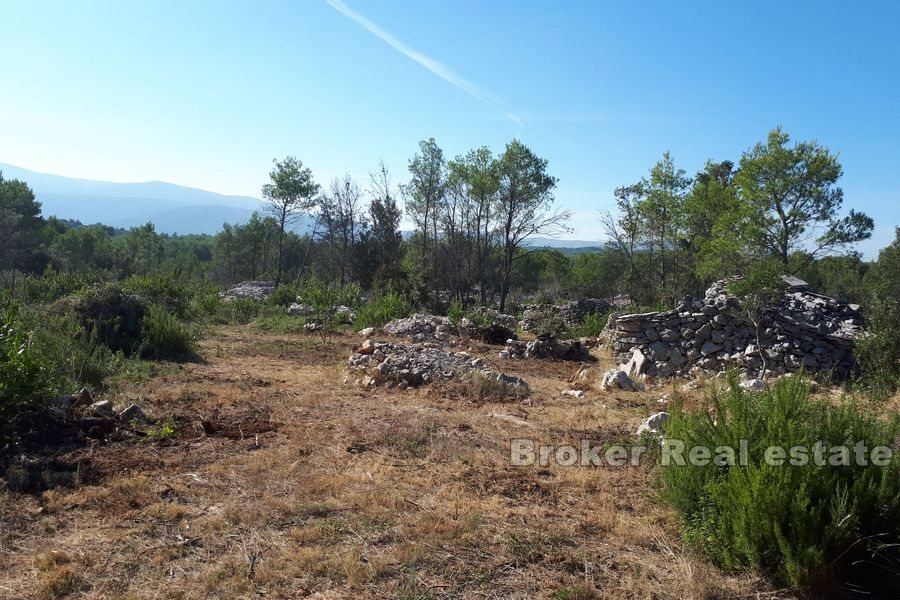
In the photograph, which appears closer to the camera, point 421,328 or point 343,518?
point 343,518

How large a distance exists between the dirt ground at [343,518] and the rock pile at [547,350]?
5.62 m

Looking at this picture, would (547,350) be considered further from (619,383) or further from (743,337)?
(743,337)

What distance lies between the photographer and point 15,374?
4.68m

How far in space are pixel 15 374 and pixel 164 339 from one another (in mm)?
5535

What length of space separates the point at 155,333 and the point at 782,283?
10.9m

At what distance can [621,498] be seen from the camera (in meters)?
4.31

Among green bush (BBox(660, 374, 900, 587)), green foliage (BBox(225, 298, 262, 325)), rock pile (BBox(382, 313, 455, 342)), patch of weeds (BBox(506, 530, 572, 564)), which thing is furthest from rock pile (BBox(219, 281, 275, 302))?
green bush (BBox(660, 374, 900, 587))

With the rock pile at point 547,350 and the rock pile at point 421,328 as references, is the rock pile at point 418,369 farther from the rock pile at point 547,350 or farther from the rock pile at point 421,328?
the rock pile at point 421,328

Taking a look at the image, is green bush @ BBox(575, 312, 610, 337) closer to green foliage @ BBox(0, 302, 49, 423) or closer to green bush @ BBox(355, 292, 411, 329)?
green bush @ BBox(355, 292, 411, 329)

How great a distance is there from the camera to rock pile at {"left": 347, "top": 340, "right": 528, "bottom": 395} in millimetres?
8258

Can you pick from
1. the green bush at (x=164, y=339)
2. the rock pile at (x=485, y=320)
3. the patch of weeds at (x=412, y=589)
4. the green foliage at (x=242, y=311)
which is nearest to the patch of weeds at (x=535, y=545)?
the patch of weeds at (x=412, y=589)

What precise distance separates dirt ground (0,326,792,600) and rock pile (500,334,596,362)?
5624 mm

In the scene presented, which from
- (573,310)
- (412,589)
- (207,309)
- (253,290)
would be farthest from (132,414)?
(253,290)

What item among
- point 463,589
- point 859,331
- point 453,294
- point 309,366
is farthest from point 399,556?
point 453,294
